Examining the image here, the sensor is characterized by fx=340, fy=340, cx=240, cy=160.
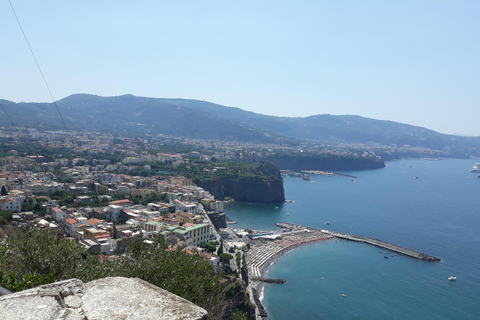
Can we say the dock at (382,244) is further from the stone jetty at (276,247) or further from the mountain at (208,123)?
the mountain at (208,123)

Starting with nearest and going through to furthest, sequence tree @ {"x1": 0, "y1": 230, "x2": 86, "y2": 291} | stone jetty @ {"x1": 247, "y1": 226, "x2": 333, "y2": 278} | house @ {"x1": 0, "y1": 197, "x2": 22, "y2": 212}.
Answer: tree @ {"x1": 0, "y1": 230, "x2": 86, "y2": 291} < house @ {"x1": 0, "y1": 197, "x2": 22, "y2": 212} < stone jetty @ {"x1": 247, "y1": 226, "x2": 333, "y2": 278}

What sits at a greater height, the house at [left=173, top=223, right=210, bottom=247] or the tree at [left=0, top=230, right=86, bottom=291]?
the tree at [left=0, top=230, right=86, bottom=291]

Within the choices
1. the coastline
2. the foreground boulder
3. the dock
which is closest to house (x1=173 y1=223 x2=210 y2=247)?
the coastline

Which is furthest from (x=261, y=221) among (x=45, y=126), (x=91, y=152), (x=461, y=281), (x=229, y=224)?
(x=45, y=126)

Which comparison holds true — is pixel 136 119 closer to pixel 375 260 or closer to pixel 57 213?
pixel 57 213

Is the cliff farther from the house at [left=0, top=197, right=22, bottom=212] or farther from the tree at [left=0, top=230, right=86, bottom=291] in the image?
the tree at [left=0, top=230, right=86, bottom=291]

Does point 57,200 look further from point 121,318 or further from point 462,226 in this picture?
point 462,226

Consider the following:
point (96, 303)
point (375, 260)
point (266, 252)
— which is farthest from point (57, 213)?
point (375, 260)

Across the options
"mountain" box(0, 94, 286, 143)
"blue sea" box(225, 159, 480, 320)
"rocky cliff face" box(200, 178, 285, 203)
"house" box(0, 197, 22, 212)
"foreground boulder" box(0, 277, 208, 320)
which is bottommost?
"blue sea" box(225, 159, 480, 320)
